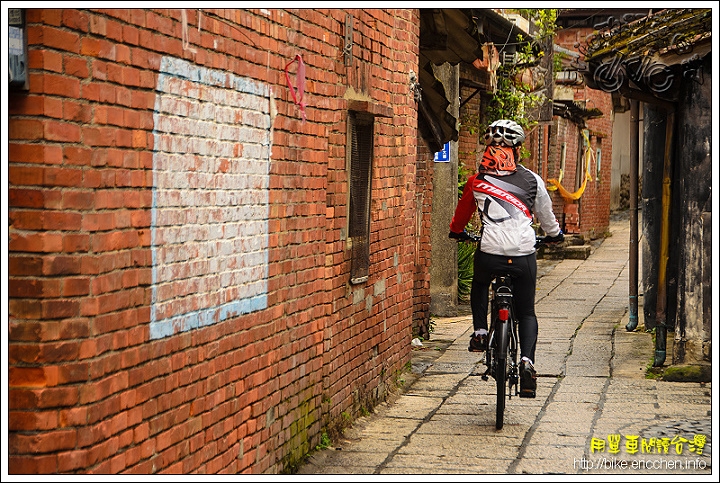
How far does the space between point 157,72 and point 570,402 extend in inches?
187

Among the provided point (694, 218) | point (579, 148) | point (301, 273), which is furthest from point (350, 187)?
point (579, 148)

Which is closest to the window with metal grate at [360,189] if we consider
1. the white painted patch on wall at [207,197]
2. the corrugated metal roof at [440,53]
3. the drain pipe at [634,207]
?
the white painted patch on wall at [207,197]

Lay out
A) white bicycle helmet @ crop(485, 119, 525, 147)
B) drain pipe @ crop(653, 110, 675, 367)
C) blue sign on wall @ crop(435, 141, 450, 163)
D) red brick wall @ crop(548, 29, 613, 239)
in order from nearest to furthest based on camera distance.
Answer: white bicycle helmet @ crop(485, 119, 525, 147)
drain pipe @ crop(653, 110, 675, 367)
blue sign on wall @ crop(435, 141, 450, 163)
red brick wall @ crop(548, 29, 613, 239)

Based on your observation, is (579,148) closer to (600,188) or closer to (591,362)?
(600,188)

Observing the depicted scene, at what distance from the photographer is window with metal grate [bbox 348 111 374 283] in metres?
7.17

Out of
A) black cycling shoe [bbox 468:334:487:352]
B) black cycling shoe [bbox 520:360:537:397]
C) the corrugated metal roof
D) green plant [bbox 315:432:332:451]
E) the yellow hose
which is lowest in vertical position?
green plant [bbox 315:432:332:451]

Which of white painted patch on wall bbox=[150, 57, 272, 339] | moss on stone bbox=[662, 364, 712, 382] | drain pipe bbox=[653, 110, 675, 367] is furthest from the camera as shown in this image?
drain pipe bbox=[653, 110, 675, 367]

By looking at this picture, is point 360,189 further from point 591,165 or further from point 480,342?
point 591,165

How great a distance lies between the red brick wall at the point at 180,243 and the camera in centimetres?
348

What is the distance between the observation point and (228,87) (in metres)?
4.88

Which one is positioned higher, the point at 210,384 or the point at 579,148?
the point at 579,148

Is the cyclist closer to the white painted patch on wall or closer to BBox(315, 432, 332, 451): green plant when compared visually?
BBox(315, 432, 332, 451): green plant

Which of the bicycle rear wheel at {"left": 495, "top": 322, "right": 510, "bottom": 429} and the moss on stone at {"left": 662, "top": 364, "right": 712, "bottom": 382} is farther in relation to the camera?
the moss on stone at {"left": 662, "top": 364, "right": 712, "bottom": 382}

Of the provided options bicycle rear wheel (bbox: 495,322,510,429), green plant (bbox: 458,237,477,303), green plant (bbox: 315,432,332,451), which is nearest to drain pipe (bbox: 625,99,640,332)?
green plant (bbox: 458,237,477,303)
